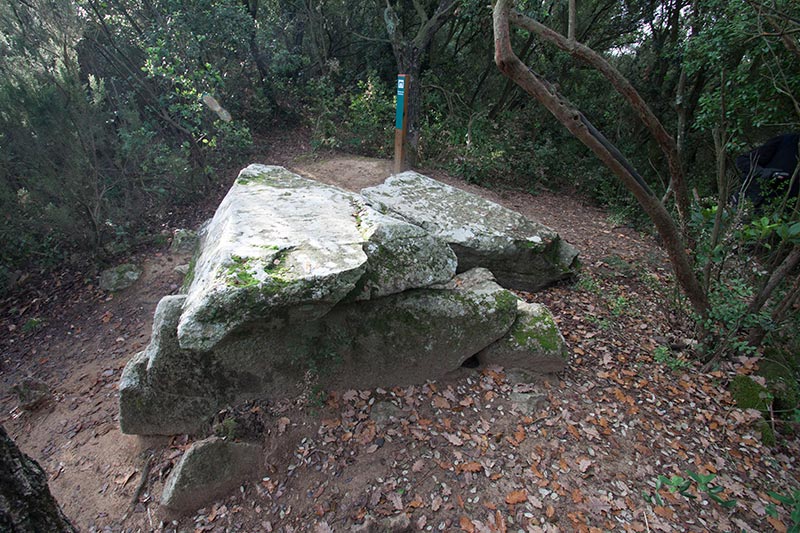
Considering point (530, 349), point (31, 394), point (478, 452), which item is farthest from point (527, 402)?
point (31, 394)

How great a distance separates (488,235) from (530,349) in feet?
5.05

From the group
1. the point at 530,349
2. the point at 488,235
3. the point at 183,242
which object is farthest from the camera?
the point at 183,242

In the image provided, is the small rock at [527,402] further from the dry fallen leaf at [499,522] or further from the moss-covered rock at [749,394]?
the moss-covered rock at [749,394]

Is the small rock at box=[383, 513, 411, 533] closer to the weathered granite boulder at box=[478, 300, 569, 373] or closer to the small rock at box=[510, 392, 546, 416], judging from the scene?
the small rock at box=[510, 392, 546, 416]

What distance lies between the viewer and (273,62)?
970 centimetres

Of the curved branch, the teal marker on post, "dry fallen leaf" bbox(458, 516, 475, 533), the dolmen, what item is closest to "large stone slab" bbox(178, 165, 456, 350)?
the dolmen

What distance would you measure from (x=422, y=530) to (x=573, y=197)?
873 cm

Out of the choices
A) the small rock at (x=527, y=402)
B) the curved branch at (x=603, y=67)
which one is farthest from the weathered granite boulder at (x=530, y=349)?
the curved branch at (x=603, y=67)

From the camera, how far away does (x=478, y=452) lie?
10.5 ft

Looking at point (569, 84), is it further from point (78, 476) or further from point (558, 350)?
point (78, 476)

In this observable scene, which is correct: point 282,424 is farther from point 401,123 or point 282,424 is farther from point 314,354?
point 401,123

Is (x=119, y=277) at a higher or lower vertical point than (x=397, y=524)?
lower

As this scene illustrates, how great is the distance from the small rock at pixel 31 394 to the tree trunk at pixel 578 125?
212 inches

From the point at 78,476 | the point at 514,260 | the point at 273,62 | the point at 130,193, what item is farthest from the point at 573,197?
the point at 78,476
